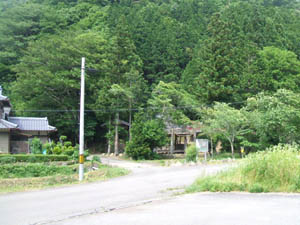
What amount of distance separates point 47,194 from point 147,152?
56.9ft

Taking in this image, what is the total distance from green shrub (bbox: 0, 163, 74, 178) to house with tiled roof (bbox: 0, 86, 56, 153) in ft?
23.7

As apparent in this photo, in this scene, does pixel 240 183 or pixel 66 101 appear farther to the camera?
pixel 66 101

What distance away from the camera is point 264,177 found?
29.0 ft

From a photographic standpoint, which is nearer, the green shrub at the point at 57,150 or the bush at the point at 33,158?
the bush at the point at 33,158

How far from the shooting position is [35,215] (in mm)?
6754

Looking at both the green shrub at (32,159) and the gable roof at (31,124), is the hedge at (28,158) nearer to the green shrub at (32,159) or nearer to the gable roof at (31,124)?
the green shrub at (32,159)

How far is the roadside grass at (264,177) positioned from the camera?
27.6 feet

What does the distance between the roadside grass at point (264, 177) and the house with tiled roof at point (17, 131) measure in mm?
21005

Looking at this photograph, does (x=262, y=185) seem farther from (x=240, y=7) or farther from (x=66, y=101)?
(x=240, y=7)

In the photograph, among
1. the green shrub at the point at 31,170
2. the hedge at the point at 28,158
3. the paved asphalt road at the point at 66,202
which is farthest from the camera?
the hedge at the point at 28,158

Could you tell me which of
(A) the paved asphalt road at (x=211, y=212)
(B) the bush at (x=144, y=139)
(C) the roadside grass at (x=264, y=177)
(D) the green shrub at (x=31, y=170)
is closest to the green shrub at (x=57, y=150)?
(D) the green shrub at (x=31, y=170)

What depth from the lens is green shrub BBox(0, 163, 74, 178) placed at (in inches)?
754

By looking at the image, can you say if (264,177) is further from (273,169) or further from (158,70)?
(158,70)

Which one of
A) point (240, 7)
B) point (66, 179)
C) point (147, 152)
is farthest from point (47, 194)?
point (240, 7)
